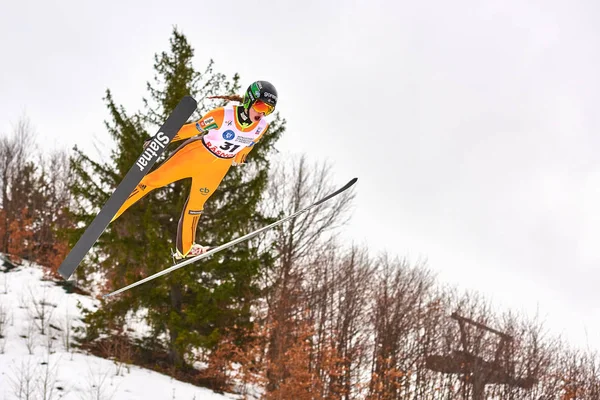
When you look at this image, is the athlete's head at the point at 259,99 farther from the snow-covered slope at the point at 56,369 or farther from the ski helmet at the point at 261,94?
the snow-covered slope at the point at 56,369

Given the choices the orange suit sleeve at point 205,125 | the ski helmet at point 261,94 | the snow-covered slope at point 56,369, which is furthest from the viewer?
the snow-covered slope at point 56,369

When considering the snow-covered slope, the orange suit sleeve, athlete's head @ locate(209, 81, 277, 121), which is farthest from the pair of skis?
the snow-covered slope

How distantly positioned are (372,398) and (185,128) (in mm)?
12381

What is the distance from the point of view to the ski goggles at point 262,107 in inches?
133

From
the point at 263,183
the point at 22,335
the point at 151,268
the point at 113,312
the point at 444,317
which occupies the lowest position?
the point at 22,335

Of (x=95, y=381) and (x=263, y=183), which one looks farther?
(x=263, y=183)

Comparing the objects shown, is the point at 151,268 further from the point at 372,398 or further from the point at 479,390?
the point at 479,390

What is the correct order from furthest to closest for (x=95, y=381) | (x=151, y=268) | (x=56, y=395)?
(x=151, y=268)
(x=95, y=381)
(x=56, y=395)

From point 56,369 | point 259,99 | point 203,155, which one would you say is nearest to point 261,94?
point 259,99

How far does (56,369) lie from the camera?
9.84 metres

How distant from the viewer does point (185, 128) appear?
3492 mm

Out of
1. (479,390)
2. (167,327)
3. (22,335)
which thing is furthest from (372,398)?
(22,335)

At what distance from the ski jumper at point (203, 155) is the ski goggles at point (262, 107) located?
0.12m

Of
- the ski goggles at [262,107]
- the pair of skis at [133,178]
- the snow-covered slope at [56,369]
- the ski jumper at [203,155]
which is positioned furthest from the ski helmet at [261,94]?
the snow-covered slope at [56,369]
